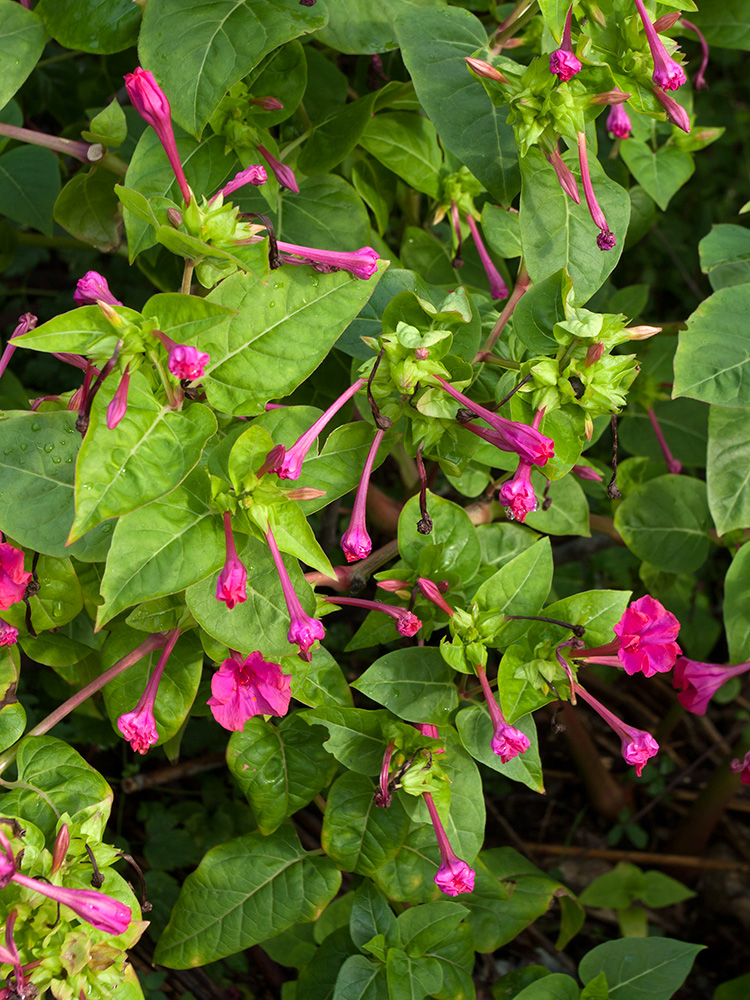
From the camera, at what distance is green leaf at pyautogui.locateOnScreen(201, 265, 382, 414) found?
30.7 inches

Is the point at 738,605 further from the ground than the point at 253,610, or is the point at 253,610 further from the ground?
the point at 253,610

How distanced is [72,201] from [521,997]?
1.15 metres

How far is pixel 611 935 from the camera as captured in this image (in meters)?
1.60

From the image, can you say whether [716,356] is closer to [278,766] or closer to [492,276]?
[492,276]

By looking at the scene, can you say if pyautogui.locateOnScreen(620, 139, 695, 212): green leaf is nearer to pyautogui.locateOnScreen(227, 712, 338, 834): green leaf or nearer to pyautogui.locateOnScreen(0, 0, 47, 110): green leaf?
pyautogui.locateOnScreen(0, 0, 47, 110): green leaf

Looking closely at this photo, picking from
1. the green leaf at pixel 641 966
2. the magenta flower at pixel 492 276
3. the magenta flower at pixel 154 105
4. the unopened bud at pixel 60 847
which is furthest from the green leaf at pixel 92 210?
the green leaf at pixel 641 966

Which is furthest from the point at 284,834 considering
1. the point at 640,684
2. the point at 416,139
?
the point at 640,684

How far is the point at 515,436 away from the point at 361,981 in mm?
677

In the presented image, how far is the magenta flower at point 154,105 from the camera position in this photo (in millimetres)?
709

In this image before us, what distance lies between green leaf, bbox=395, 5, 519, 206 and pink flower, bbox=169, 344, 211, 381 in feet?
1.38

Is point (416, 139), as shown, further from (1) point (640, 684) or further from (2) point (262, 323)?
(1) point (640, 684)

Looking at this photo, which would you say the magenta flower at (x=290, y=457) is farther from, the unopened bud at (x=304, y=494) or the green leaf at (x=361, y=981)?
the green leaf at (x=361, y=981)

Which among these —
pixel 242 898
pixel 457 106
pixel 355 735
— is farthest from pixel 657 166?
pixel 242 898

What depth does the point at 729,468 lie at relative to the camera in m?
1.04
